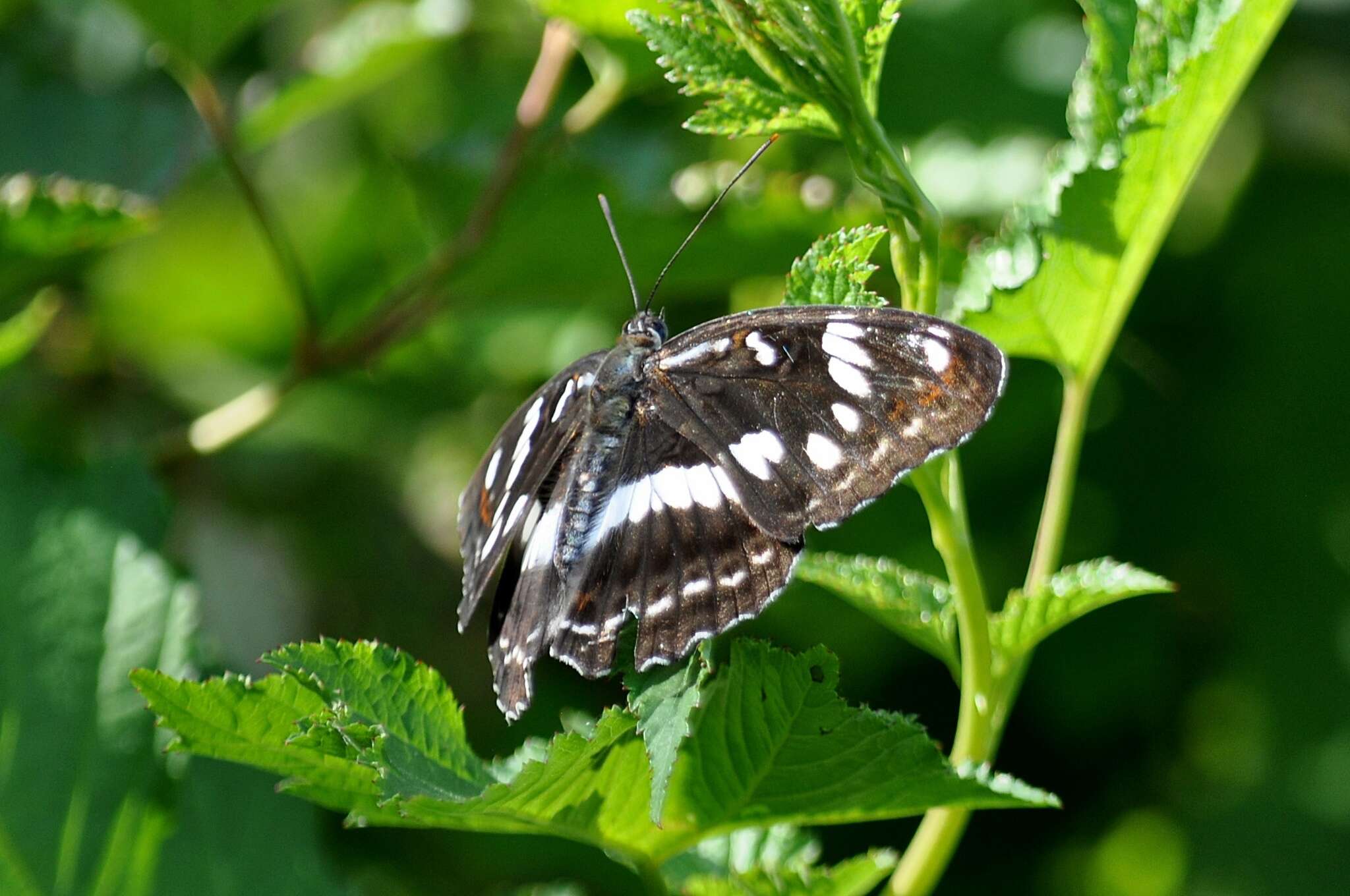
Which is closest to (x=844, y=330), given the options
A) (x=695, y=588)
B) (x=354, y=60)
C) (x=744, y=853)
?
(x=695, y=588)

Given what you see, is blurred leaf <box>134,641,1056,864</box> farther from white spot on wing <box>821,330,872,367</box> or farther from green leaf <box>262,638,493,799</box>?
white spot on wing <box>821,330,872,367</box>

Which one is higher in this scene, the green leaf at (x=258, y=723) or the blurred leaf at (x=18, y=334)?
the blurred leaf at (x=18, y=334)

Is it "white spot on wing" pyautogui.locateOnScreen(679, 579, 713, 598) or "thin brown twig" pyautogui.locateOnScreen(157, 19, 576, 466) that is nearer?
"white spot on wing" pyautogui.locateOnScreen(679, 579, 713, 598)

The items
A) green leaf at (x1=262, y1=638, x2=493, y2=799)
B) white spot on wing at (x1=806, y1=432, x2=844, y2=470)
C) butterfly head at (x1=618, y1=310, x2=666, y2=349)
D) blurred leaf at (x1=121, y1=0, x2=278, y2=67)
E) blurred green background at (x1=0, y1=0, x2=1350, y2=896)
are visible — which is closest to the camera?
green leaf at (x1=262, y1=638, x2=493, y2=799)

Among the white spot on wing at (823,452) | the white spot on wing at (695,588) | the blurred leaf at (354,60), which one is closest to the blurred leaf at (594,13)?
the blurred leaf at (354,60)

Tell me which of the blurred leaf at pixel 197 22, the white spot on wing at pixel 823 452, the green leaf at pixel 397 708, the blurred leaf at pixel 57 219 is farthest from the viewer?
the blurred leaf at pixel 197 22

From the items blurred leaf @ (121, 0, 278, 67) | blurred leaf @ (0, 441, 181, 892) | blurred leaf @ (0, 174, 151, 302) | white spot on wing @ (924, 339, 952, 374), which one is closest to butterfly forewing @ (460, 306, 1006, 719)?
Result: white spot on wing @ (924, 339, 952, 374)

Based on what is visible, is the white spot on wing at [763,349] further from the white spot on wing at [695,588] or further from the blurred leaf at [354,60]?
the blurred leaf at [354,60]
